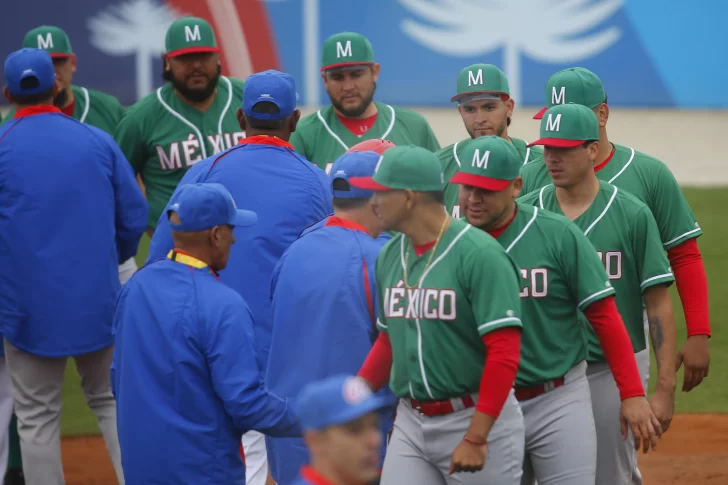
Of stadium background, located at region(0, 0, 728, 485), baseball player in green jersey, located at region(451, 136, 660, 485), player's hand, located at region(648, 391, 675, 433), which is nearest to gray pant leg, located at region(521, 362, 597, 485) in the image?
baseball player in green jersey, located at region(451, 136, 660, 485)

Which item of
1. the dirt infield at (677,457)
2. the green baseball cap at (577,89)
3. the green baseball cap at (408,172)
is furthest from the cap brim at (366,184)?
the dirt infield at (677,457)

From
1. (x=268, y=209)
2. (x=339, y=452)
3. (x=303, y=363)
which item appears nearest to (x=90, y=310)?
(x=268, y=209)

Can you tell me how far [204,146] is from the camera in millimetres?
6434

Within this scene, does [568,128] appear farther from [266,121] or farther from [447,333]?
[266,121]

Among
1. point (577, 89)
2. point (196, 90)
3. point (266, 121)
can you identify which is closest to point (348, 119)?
point (196, 90)

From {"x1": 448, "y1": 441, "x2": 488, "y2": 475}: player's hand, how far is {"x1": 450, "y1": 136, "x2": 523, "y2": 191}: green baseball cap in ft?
2.94

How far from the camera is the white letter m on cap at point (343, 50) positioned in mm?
6258

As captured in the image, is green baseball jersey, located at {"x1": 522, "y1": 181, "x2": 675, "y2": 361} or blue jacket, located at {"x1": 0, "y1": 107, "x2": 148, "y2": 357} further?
blue jacket, located at {"x1": 0, "y1": 107, "x2": 148, "y2": 357}

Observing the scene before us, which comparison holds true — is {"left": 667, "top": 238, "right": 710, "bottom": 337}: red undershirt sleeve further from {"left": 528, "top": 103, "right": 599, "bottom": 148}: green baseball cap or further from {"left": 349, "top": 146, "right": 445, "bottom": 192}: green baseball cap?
{"left": 349, "top": 146, "right": 445, "bottom": 192}: green baseball cap

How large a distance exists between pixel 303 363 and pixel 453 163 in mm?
1605

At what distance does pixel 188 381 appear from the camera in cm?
378

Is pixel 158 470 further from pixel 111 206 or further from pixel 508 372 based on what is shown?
pixel 111 206

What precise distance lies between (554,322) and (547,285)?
5.5 inches

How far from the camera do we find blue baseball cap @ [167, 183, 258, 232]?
390 cm
